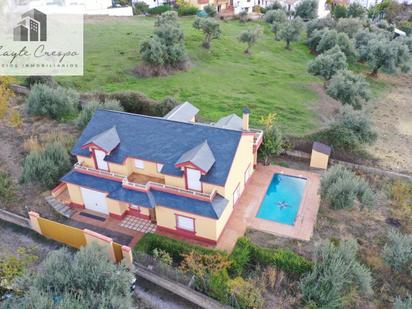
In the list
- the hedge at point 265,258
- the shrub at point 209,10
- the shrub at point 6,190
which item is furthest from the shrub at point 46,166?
the shrub at point 209,10

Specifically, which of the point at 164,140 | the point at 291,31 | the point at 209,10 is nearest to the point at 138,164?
the point at 164,140

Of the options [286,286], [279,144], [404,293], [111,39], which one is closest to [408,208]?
[404,293]

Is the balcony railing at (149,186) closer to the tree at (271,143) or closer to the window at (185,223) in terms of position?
the window at (185,223)

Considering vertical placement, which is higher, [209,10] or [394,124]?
[209,10]

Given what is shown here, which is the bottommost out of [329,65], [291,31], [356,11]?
[329,65]

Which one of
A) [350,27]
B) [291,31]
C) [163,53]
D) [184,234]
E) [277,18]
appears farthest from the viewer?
[277,18]

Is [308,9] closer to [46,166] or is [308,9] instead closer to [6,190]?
[46,166]

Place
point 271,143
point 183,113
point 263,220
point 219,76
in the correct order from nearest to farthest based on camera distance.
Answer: point 263,220
point 183,113
point 271,143
point 219,76

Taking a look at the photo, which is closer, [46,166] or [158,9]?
[46,166]
